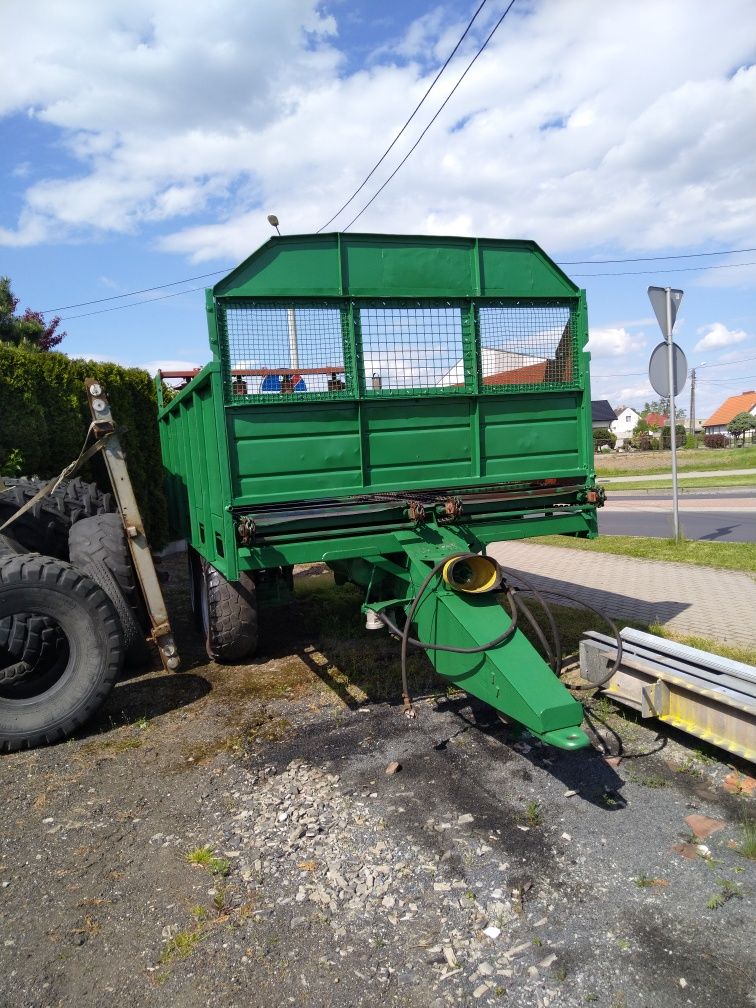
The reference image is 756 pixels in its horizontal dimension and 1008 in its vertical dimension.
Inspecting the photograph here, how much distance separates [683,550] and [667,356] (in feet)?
8.66

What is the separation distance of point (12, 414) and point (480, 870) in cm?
749

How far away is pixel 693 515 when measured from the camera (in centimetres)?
1456

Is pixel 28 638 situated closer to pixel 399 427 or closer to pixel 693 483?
pixel 399 427

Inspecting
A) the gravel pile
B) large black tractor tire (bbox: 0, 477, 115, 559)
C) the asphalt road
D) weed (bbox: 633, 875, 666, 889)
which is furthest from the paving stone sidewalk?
large black tractor tire (bbox: 0, 477, 115, 559)

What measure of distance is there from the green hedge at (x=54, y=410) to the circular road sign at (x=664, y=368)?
6.96 meters

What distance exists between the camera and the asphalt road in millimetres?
11992

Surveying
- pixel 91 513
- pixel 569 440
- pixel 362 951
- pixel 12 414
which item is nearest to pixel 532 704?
pixel 362 951

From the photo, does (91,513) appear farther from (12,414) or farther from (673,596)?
(673,596)

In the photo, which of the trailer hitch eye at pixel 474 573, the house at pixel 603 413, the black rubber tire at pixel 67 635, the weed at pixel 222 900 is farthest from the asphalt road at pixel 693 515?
the house at pixel 603 413

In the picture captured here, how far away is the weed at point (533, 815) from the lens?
3139mm

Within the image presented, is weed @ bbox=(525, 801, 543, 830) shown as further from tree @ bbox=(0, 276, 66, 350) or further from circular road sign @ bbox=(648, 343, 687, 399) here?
tree @ bbox=(0, 276, 66, 350)

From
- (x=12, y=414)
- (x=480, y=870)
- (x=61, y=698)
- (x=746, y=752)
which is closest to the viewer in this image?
(x=480, y=870)

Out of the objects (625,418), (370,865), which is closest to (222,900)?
(370,865)

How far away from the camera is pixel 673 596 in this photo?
7.31 meters
